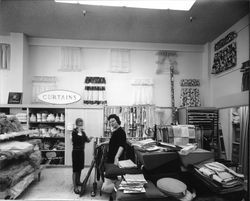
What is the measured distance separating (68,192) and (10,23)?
348 cm

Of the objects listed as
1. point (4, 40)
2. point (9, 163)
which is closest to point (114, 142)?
point (9, 163)

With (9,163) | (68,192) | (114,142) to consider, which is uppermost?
(114,142)

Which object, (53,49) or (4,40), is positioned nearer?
(4,40)

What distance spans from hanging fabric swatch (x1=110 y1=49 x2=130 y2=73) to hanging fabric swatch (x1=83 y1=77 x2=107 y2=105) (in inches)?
15.7

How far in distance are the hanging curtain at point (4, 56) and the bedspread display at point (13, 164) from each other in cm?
218

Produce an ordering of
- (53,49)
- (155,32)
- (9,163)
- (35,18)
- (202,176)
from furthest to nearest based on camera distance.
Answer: (155,32)
(53,49)
(35,18)
(9,163)
(202,176)

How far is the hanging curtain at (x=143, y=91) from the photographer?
5.27 m

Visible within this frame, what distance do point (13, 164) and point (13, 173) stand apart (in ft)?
0.82

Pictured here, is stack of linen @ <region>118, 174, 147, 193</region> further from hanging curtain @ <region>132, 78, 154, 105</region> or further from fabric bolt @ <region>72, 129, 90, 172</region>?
hanging curtain @ <region>132, 78, 154, 105</region>

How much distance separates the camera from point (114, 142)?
3.06 metres

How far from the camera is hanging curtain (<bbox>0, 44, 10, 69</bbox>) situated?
418 cm

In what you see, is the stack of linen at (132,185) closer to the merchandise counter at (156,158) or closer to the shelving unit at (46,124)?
the merchandise counter at (156,158)

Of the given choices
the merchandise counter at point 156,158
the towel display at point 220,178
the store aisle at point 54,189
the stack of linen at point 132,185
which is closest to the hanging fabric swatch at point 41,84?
the store aisle at point 54,189

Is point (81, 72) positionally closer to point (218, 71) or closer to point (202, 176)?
point (218, 71)
